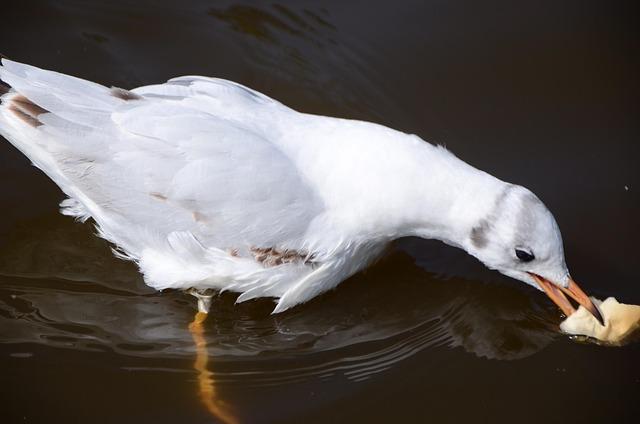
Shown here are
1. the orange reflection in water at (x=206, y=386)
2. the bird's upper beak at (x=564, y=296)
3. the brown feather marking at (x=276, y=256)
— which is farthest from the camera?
the bird's upper beak at (x=564, y=296)

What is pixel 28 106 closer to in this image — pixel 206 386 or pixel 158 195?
pixel 158 195

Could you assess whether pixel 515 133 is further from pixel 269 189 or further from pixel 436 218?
pixel 269 189

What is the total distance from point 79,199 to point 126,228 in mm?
303

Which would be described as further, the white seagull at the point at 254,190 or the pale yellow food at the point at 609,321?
the pale yellow food at the point at 609,321

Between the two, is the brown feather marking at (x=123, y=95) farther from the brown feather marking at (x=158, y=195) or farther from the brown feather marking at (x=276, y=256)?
the brown feather marking at (x=276, y=256)

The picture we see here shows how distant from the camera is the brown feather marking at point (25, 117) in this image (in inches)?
188

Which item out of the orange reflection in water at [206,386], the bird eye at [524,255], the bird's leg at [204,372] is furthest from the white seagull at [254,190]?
the orange reflection in water at [206,386]

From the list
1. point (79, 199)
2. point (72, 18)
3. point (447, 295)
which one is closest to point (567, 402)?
point (447, 295)

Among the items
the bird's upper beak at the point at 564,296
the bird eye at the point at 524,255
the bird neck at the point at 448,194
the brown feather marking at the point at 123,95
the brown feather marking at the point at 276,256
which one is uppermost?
the brown feather marking at the point at 123,95

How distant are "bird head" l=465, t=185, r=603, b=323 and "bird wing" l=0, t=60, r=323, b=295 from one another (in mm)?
870

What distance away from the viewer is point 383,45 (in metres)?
6.38

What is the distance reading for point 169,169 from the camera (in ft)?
14.9

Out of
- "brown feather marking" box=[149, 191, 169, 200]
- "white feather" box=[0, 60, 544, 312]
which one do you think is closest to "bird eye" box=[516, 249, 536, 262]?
"white feather" box=[0, 60, 544, 312]

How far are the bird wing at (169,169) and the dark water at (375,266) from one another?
0.43 meters
